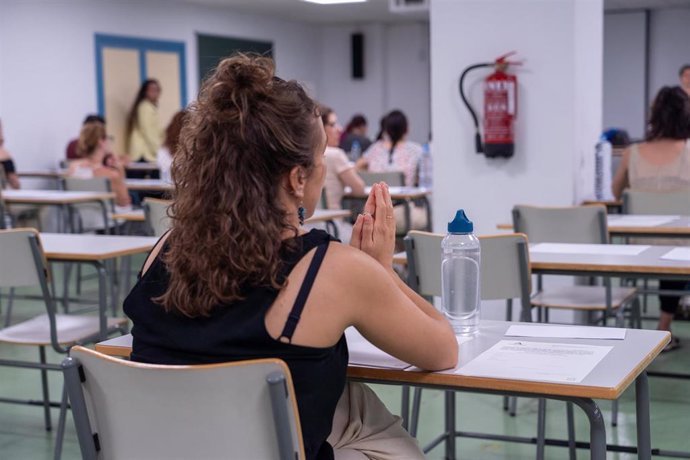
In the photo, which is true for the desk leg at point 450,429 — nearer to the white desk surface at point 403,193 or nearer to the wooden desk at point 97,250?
the wooden desk at point 97,250

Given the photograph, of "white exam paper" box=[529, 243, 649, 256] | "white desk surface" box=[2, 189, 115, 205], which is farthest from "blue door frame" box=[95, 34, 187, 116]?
"white exam paper" box=[529, 243, 649, 256]

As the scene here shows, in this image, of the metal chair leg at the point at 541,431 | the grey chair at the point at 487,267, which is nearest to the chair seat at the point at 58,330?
the grey chair at the point at 487,267

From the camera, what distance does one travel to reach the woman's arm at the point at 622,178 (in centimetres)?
496

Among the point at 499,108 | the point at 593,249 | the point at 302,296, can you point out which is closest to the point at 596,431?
the point at 302,296

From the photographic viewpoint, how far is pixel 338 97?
1515 centimetres

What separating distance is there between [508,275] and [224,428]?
1752mm

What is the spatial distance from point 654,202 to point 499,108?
851 mm

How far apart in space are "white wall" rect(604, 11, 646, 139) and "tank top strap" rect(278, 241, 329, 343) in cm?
1339

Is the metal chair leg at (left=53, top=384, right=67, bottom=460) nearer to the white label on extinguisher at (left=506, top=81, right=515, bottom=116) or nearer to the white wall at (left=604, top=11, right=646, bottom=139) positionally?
the white label on extinguisher at (left=506, top=81, right=515, bottom=116)

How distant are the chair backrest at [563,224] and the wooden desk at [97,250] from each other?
4.96 ft

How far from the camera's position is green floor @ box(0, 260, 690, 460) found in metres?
3.24

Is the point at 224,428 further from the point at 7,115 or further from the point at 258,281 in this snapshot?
the point at 7,115

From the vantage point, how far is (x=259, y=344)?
149cm

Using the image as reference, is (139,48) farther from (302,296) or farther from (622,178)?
(302,296)
